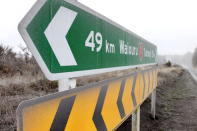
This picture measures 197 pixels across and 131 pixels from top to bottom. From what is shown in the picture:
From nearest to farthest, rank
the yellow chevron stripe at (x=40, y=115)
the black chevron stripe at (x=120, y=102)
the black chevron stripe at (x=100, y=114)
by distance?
the yellow chevron stripe at (x=40, y=115) → the black chevron stripe at (x=100, y=114) → the black chevron stripe at (x=120, y=102)

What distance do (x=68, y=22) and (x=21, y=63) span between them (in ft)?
28.2

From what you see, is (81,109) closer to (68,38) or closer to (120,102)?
(68,38)

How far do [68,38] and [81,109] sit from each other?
1.56 feet

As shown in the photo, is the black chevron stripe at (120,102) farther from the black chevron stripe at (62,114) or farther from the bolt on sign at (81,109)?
the black chevron stripe at (62,114)

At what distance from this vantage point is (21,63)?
927 cm

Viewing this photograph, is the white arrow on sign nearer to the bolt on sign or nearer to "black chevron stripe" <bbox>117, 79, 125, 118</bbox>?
the bolt on sign

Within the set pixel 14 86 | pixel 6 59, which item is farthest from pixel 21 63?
pixel 14 86

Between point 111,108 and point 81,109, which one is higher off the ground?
point 81,109

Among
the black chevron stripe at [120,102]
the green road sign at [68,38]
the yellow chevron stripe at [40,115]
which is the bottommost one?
the black chevron stripe at [120,102]

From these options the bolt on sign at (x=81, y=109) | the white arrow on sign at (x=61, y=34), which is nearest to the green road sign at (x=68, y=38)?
the white arrow on sign at (x=61, y=34)

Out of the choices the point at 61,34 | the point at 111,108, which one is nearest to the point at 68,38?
the point at 61,34

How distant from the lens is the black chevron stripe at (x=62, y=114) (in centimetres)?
109

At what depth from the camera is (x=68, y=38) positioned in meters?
1.31

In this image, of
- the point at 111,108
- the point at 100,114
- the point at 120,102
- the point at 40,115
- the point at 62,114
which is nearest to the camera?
the point at 40,115
